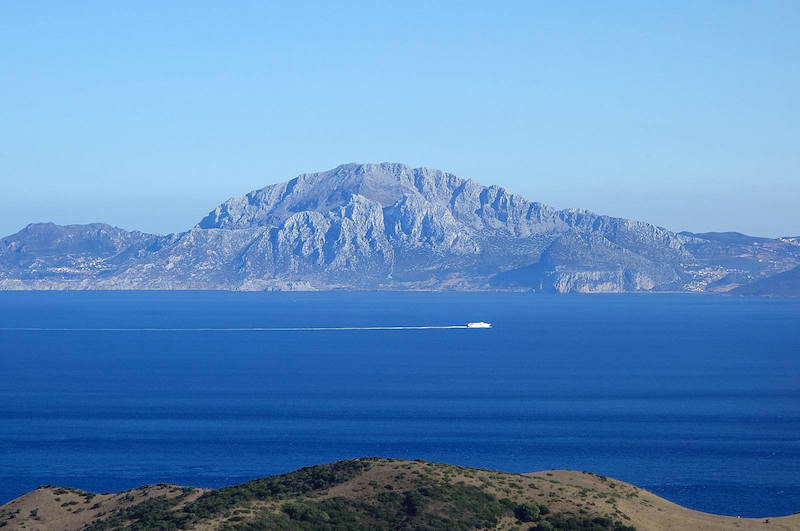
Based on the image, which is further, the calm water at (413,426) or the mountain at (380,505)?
the calm water at (413,426)

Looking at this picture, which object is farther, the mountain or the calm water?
the calm water

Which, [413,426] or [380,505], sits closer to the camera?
[380,505]

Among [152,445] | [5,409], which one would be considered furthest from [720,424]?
[5,409]

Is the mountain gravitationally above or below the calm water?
above

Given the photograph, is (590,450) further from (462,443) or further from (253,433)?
(253,433)

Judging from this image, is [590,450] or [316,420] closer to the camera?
[590,450]

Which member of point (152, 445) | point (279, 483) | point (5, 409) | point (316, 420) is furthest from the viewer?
point (5, 409)

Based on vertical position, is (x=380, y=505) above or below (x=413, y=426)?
above

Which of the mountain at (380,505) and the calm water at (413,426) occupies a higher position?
the mountain at (380,505)
